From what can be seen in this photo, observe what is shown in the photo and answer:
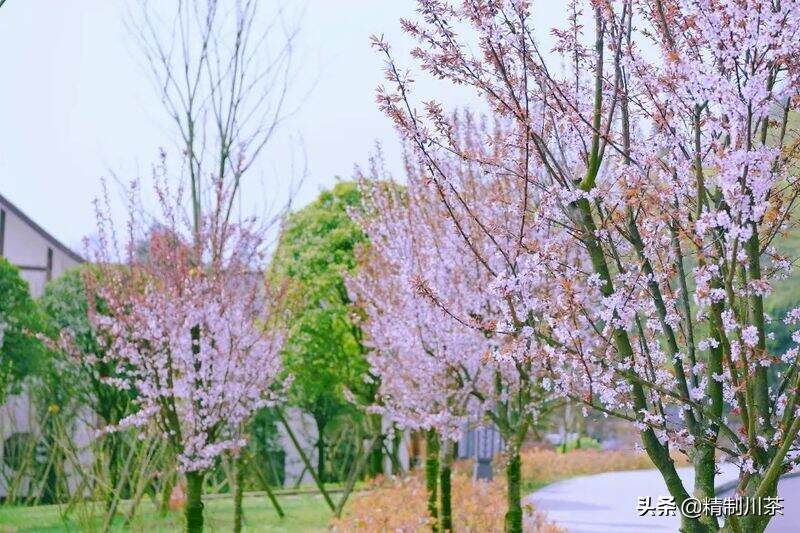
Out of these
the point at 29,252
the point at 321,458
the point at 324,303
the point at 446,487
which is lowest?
the point at 321,458

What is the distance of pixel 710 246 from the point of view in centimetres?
296

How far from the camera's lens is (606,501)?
43.3ft

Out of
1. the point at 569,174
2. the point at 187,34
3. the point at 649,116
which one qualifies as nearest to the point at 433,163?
the point at 569,174

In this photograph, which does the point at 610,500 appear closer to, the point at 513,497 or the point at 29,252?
the point at 513,497

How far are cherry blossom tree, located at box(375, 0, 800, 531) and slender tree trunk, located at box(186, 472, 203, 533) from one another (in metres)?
4.91

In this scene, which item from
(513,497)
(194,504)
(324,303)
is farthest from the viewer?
(324,303)

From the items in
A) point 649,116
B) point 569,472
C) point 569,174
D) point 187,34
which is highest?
point 187,34

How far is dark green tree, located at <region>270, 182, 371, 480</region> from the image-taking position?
1789 centimetres

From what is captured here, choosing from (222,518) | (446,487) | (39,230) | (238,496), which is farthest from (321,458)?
(446,487)

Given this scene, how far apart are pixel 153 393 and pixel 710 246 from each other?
208 inches

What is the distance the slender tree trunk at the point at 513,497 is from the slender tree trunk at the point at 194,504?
8.11ft

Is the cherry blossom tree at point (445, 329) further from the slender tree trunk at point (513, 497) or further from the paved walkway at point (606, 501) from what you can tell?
the paved walkway at point (606, 501)

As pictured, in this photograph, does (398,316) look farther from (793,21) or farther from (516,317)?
(793,21)

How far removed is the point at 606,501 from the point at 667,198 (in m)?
11.0
